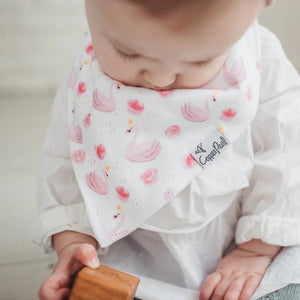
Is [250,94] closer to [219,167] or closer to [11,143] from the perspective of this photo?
[219,167]

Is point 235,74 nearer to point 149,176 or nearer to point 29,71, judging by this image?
point 149,176

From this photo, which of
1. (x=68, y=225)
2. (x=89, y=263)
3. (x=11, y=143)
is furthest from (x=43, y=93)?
(x=89, y=263)

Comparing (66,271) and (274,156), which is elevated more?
(274,156)

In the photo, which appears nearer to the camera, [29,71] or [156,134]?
[156,134]

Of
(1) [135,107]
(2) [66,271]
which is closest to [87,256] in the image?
(2) [66,271]

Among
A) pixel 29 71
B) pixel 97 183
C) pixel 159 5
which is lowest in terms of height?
pixel 29 71

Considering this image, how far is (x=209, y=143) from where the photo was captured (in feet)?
1.94

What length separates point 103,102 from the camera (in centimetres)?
60

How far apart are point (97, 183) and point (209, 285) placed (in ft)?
0.56

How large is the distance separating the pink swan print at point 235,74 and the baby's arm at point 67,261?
0.73ft

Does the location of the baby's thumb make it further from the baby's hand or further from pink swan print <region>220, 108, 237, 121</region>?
pink swan print <region>220, 108, 237, 121</region>

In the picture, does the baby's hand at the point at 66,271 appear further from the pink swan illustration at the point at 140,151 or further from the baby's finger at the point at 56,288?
the pink swan illustration at the point at 140,151

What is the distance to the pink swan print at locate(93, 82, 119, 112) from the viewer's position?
0.60m

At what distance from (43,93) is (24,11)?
17 cm
